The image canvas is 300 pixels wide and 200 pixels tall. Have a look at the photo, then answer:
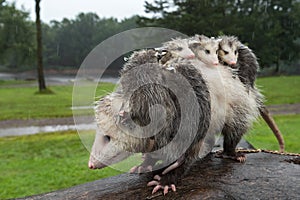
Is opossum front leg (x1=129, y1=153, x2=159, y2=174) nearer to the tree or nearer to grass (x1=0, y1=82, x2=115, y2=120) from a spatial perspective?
grass (x1=0, y1=82, x2=115, y2=120)

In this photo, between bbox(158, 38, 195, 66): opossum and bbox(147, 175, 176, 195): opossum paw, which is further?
bbox(158, 38, 195, 66): opossum

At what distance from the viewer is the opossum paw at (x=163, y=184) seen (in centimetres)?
243

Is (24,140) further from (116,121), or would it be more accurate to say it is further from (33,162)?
(116,121)

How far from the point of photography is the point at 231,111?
2.75 metres

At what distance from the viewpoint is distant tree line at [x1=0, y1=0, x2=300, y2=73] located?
17.3 meters

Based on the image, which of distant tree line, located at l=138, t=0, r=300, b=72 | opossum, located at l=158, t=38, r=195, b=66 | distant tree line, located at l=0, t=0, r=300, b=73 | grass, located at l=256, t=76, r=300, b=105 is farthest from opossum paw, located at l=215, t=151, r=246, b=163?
distant tree line, located at l=0, t=0, r=300, b=73

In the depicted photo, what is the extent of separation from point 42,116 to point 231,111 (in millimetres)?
9559

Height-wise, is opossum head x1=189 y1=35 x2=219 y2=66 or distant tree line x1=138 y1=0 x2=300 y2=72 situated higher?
distant tree line x1=138 y1=0 x2=300 y2=72

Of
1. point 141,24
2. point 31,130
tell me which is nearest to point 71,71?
point 141,24

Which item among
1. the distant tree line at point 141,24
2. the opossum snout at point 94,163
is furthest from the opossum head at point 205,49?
the distant tree line at point 141,24

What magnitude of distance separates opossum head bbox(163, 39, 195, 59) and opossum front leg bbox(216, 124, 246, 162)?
588 mm

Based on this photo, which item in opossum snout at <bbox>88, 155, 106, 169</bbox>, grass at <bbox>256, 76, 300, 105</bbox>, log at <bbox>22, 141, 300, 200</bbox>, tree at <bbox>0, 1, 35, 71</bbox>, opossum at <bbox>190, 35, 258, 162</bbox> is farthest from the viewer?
tree at <bbox>0, 1, 35, 71</bbox>

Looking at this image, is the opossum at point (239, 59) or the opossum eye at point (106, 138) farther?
the opossum at point (239, 59)

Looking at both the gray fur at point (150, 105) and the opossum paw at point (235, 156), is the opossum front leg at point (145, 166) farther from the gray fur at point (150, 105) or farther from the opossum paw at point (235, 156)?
the opossum paw at point (235, 156)
